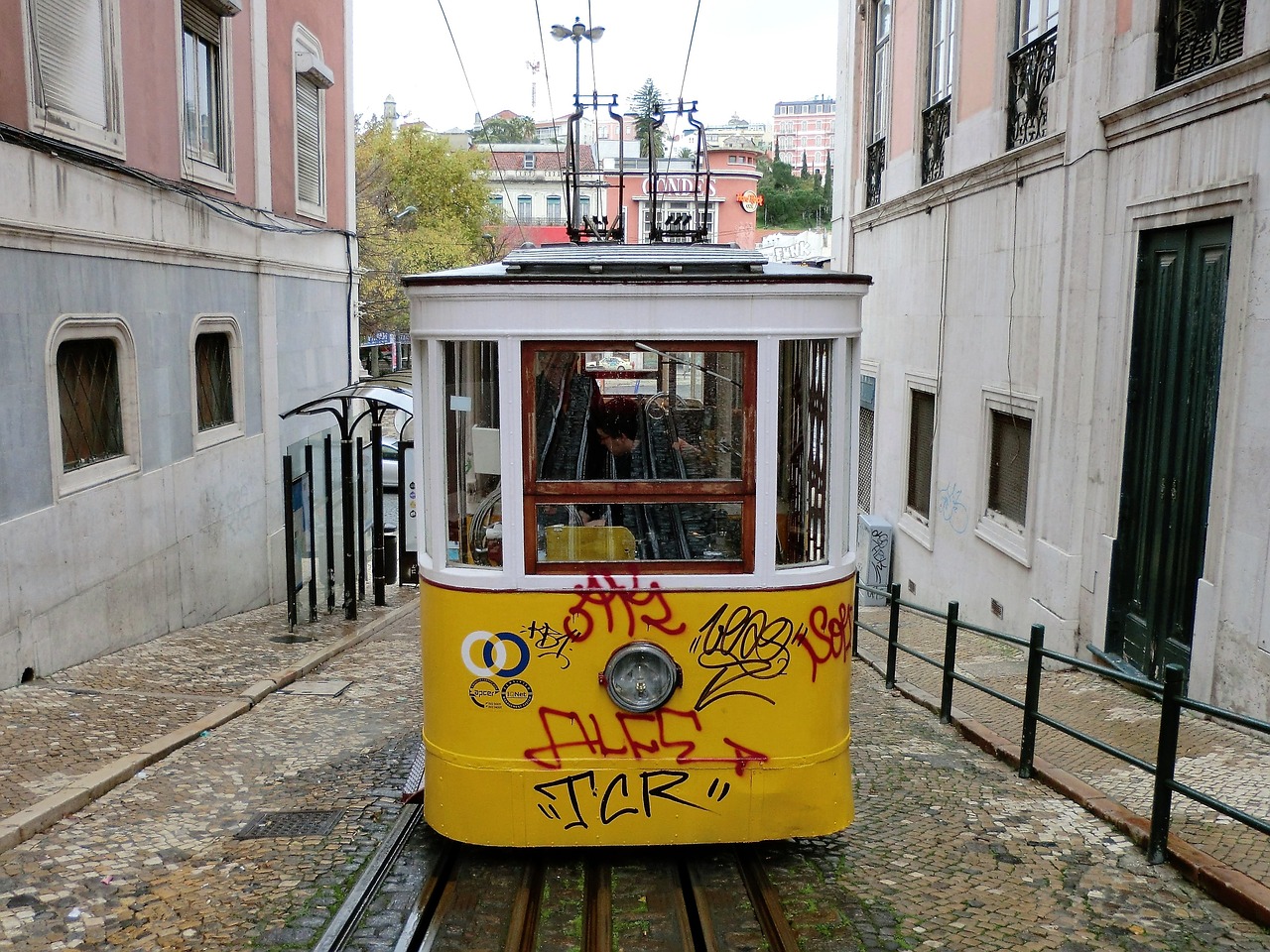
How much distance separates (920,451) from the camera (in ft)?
45.6

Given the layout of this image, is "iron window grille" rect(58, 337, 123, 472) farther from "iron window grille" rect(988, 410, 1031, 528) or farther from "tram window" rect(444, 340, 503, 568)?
"iron window grille" rect(988, 410, 1031, 528)

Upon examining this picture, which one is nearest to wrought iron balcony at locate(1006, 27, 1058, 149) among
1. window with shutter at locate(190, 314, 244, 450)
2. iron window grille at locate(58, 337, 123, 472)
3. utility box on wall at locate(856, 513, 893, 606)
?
utility box on wall at locate(856, 513, 893, 606)

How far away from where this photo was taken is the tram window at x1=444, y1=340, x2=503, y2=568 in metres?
4.87

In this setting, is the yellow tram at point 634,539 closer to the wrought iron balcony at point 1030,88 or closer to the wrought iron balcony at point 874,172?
the wrought iron balcony at point 1030,88

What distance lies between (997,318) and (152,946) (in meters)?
9.06

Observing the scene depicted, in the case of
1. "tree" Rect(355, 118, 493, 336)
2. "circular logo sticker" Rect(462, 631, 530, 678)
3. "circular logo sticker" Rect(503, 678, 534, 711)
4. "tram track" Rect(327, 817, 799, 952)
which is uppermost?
"tree" Rect(355, 118, 493, 336)

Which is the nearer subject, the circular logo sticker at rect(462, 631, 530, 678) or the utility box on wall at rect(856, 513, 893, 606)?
the circular logo sticker at rect(462, 631, 530, 678)

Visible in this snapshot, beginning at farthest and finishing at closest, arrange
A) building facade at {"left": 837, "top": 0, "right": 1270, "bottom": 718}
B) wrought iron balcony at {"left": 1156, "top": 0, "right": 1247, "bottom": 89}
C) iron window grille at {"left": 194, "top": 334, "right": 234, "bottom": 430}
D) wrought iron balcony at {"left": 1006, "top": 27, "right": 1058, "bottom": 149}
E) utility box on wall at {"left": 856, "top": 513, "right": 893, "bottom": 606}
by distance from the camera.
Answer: utility box on wall at {"left": 856, "top": 513, "right": 893, "bottom": 606} < iron window grille at {"left": 194, "top": 334, "right": 234, "bottom": 430} < wrought iron balcony at {"left": 1006, "top": 27, "right": 1058, "bottom": 149} < wrought iron balcony at {"left": 1156, "top": 0, "right": 1247, "bottom": 89} < building facade at {"left": 837, "top": 0, "right": 1270, "bottom": 718}

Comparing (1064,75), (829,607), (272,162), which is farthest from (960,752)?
(272,162)

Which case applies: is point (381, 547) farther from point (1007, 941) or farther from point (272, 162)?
point (1007, 941)

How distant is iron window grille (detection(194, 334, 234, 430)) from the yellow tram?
7.68 m

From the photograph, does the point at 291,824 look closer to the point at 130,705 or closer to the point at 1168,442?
the point at 130,705

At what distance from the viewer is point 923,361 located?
523 inches

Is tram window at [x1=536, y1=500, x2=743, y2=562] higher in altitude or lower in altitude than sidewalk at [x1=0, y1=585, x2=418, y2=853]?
higher
